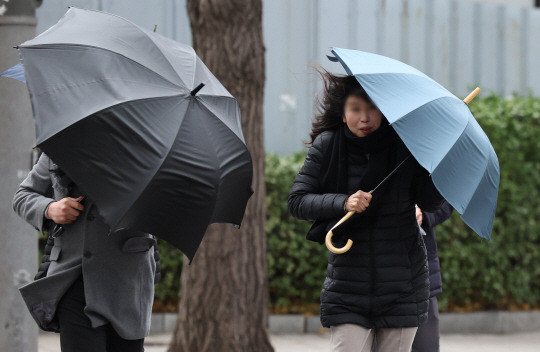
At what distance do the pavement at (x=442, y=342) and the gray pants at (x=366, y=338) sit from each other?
3698mm

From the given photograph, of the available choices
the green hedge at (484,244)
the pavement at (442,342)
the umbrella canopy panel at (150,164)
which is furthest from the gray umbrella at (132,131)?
the green hedge at (484,244)

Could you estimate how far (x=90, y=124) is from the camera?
361cm

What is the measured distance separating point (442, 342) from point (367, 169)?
15.9ft

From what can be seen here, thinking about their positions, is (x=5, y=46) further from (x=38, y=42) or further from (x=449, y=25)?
(x=449, y=25)

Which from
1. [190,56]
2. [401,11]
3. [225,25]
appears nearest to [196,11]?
[225,25]

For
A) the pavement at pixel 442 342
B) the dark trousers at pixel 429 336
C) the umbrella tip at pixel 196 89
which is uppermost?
the umbrella tip at pixel 196 89

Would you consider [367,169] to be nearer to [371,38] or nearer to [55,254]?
[55,254]

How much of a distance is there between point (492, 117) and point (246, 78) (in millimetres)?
3235

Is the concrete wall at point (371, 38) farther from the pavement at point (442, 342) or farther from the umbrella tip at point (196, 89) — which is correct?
the umbrella tip at point (196, 89)

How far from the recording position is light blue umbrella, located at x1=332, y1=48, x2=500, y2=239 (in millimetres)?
4027

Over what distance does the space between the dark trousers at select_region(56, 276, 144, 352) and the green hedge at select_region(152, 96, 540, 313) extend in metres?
4.40

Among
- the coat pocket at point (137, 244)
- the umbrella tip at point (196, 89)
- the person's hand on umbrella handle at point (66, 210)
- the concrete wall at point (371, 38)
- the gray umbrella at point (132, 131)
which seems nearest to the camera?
the gray umbrella at point (132, 131)

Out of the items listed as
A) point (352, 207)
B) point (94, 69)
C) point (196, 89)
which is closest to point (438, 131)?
point (352, 207)

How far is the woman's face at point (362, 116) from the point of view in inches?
169
